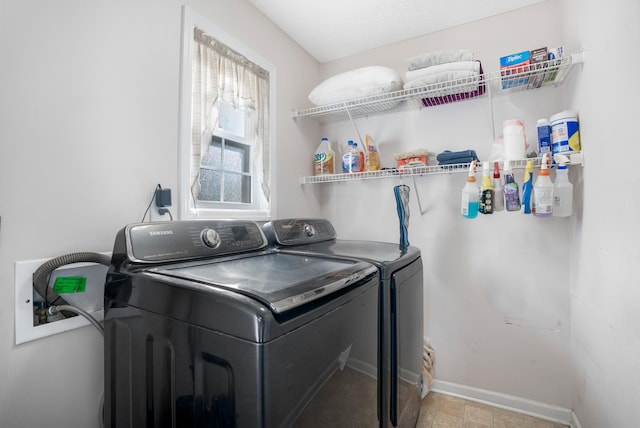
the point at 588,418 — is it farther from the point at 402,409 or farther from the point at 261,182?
the point at 261,182

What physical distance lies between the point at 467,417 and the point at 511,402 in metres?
0.34

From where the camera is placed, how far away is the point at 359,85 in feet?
6.82

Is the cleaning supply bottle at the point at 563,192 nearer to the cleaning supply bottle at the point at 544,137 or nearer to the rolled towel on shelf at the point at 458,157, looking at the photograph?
the cleaning supply bottle at the point at 544,137

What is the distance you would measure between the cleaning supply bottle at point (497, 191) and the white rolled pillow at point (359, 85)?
0.84m

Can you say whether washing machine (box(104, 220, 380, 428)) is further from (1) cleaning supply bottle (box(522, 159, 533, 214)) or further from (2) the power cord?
(1) cleaning supply bottle (box(522, 159, 533, 214))

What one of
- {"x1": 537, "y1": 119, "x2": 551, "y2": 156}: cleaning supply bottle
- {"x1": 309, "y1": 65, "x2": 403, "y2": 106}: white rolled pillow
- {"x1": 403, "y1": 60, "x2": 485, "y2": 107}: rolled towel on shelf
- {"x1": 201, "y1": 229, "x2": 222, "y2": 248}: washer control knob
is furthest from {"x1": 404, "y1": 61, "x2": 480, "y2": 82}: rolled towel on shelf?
{"x1": 201, "y1": 229, "x2": 222, "y2": 248}: washer control knob

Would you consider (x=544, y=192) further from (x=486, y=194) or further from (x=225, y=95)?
(x=225, y=95)

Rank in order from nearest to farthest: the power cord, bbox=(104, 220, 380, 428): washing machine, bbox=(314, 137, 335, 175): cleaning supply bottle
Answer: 1. bbox=(104, 220, 380, 428): washing machine
2. the power cord
3. bbox=(314, 137, 335, 175): cleaning supply bottle

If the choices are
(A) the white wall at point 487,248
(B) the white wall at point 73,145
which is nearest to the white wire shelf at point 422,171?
(A) the white wall at point 487,248

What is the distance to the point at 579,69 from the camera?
1.60 m

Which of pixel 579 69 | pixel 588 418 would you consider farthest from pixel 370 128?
pixel 588 418

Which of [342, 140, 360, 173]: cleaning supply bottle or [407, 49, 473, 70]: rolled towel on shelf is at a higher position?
[407, 49, 473, 70]: rolled towel on shelf

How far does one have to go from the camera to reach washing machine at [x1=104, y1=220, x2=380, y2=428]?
25.5 inches

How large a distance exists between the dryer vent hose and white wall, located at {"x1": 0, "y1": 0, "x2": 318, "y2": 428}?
0.07 metres
